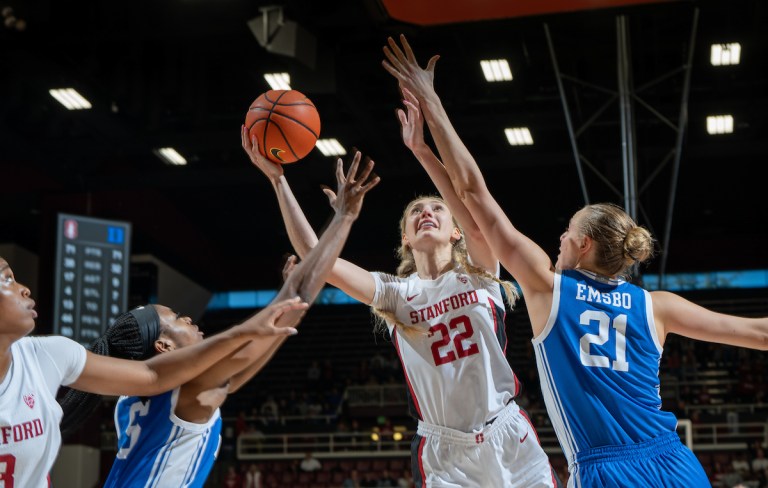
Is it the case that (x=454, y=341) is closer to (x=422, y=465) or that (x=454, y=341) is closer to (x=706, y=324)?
(x=422, y=465)

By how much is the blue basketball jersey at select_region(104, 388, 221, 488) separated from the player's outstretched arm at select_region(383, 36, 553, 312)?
1.30 metres

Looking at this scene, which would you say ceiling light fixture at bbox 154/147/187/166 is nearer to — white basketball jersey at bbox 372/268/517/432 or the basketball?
the basketball

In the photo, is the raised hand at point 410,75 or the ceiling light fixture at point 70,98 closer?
the raised hand at point 410,75

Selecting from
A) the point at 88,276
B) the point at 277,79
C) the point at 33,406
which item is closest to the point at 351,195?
the point at 33,406

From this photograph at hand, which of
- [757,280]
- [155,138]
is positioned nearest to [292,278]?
[155,138]

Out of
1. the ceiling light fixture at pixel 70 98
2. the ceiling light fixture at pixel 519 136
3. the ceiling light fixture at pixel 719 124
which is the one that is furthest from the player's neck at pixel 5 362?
the ceiling light fixture at pixel 719 124

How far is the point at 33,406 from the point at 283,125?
94.0 inches

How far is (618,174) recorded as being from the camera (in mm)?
19562

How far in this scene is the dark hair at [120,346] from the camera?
146 inches

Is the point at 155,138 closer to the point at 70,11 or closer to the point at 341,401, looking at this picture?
the point at 70,11

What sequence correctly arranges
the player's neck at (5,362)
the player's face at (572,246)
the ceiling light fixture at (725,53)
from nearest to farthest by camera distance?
1. the player's neck at (5,362)
2. the player's face at (572,246)
3. the ceiling light fixture at (725,53)

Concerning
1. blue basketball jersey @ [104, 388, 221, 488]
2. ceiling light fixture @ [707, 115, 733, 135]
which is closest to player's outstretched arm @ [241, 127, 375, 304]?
blue basketball jersey @ [104, 388, 221, 488]

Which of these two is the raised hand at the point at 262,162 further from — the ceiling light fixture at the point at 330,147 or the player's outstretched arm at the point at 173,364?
the ceiling light fixture at the point at 330,147

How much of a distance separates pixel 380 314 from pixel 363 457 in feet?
56.8
